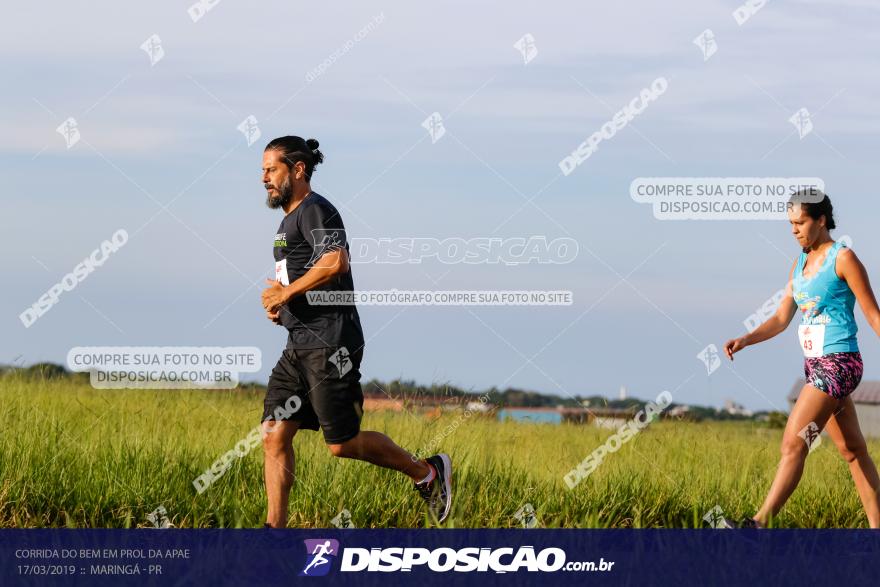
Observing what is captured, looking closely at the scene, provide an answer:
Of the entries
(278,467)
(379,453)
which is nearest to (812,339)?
(379,453)

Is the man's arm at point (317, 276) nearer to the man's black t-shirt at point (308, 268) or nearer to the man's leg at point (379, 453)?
the man's black t-shirt at point (308, 268)

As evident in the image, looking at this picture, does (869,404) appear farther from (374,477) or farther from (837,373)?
(374,477)

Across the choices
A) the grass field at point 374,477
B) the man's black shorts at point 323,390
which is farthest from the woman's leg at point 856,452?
the man's black shorts at point 323,390

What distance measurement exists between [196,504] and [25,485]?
102 centimetres

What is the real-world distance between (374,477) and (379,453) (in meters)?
0.53

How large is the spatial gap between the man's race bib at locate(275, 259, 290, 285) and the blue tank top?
307 centimetres

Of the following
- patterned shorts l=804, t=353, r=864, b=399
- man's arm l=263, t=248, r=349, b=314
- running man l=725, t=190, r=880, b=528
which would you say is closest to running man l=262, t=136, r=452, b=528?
man's arm l=263, t=248, r=349, b=314

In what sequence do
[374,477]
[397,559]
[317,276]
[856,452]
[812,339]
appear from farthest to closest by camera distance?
[374,477], [856,452], [812,339], [317,276], [397,559]

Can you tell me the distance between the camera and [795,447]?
643cm

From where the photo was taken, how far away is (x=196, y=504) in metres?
6.77

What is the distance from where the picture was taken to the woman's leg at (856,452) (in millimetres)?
6660

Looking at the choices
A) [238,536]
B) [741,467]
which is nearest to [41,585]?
[238,536]

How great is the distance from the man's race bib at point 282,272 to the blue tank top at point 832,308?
10.1 feet

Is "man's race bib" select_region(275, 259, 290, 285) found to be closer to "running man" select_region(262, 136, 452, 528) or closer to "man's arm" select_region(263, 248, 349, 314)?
"running man" select_region(262, 136, 452, 528)
